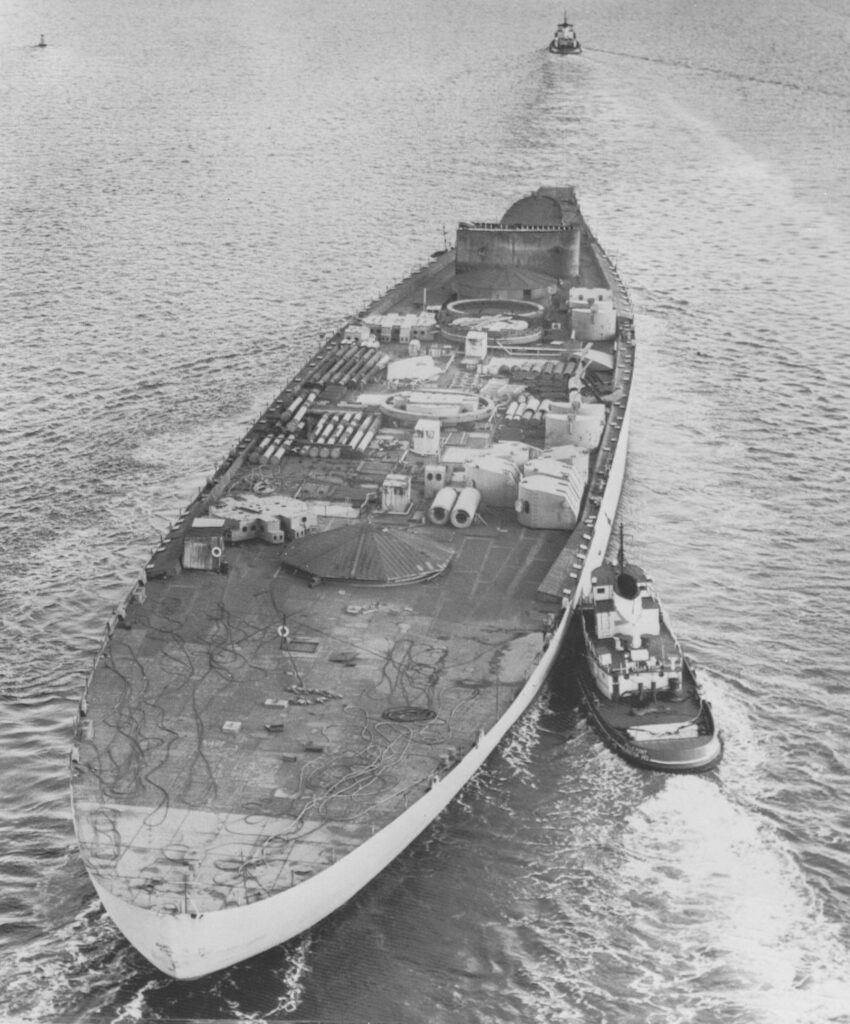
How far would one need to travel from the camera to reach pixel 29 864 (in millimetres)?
52094

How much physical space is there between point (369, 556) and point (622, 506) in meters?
20.7

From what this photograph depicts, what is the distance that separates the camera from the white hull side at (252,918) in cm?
4466

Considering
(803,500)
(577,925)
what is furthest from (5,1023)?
(803,500)

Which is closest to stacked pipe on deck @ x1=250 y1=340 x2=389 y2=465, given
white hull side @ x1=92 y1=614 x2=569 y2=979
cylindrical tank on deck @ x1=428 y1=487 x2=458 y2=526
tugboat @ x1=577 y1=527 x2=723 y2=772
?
cylindrical tank on deck @ x1=428 y1=487 x2=458 y2=526

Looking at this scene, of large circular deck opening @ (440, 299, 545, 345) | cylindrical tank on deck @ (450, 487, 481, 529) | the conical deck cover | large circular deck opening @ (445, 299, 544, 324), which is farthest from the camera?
large circular deck opening @ (445, 299, 544, 324)

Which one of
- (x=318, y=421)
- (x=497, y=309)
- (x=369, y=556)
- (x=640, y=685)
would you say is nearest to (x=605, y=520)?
(x=369, y=556)

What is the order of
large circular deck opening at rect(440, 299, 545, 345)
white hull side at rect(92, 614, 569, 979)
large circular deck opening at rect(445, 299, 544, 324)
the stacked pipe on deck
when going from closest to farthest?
white hull side at rect(92, 614, 569, 979), the stacked pipe on deck, large circular deck opening at rect(440, 299, 545, 345), large circular deck opening at rect(445, 299, 544, 324)

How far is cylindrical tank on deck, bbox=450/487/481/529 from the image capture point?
227 ft

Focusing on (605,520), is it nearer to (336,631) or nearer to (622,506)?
(622,506)

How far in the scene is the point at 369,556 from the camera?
64312mm

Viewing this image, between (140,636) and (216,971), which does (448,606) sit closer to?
(140,636)

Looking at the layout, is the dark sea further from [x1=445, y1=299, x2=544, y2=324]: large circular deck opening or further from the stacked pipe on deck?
[x1=445, y1=299, x2=544, y2=324]: large circular deck opening

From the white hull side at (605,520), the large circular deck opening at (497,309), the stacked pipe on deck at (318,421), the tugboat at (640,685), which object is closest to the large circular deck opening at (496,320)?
the large circular deck opening at (497,309)

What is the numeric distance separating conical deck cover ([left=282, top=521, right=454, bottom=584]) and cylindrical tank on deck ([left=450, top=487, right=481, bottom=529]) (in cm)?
300
